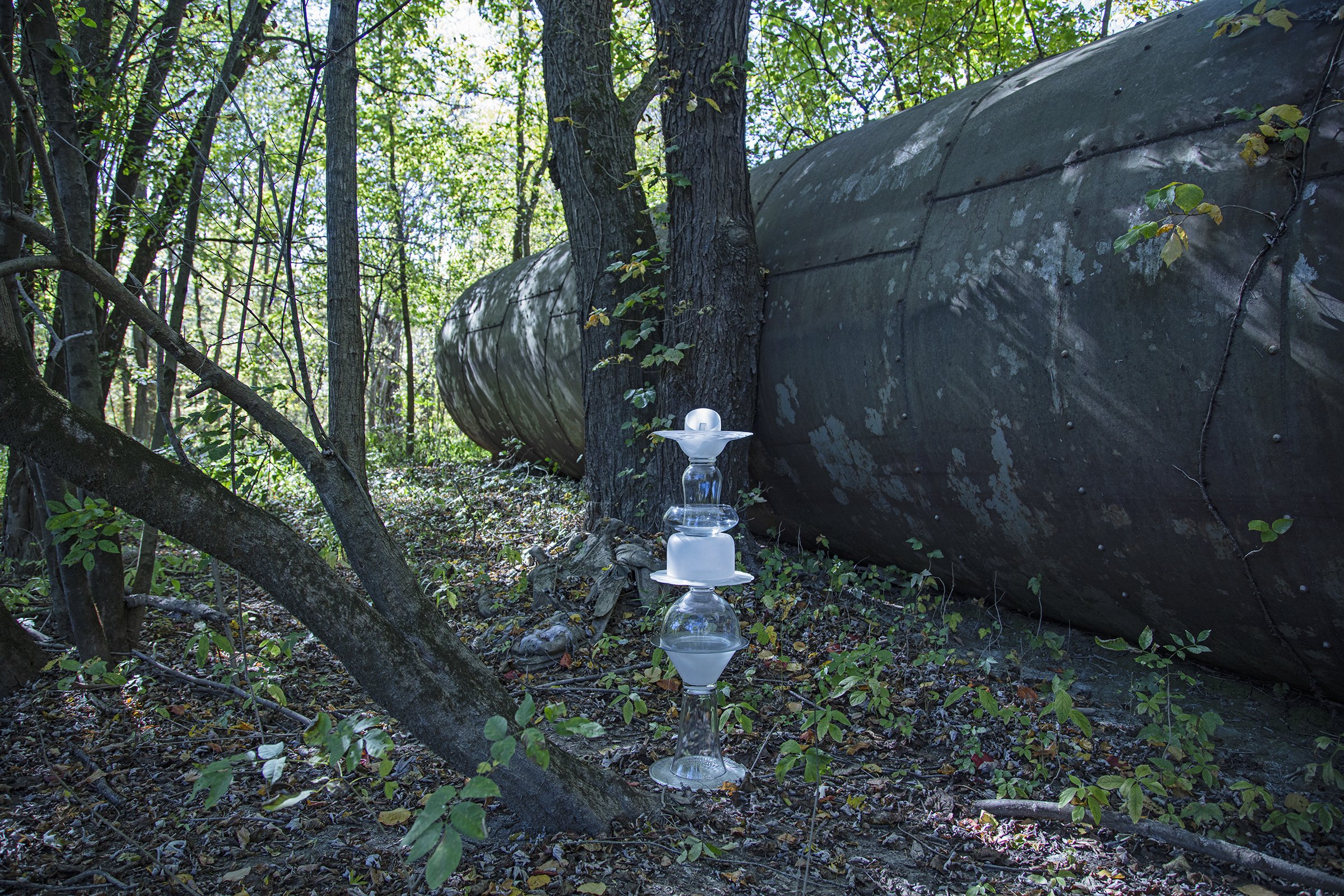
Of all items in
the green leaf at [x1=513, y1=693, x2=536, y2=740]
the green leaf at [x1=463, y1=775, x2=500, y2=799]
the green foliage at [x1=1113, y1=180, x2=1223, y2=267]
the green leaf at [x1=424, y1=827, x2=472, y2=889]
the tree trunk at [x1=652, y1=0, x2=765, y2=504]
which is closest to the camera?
the green leaf at [x1=424, y1=827, x2=472, y2=889]

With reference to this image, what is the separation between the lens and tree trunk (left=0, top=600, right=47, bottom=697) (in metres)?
3.48

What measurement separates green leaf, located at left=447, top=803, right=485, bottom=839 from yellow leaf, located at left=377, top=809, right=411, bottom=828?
→ 1076mm

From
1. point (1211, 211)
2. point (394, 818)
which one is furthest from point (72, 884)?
point (1211, 211)

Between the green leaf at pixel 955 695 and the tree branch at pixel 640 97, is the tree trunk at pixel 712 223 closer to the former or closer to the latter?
the tree branch at pixel 640 97

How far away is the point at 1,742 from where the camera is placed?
3.13 meters

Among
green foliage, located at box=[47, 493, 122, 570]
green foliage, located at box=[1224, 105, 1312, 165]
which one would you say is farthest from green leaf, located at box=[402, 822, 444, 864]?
green foliage, located at box=[1224, 105, 1312, 165]

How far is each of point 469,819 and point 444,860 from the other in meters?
0.08

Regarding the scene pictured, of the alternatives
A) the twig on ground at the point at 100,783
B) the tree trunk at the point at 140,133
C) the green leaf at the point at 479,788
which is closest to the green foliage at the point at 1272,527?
the green leaf at the point at 479,788

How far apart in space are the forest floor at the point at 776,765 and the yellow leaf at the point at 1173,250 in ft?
4.17

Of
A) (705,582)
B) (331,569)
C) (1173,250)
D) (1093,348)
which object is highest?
(1173,250)

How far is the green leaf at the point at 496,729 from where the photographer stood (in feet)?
5.37

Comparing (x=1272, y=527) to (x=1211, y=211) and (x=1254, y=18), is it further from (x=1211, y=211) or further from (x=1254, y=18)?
(x=1254, y=18)

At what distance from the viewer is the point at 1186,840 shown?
2330mm

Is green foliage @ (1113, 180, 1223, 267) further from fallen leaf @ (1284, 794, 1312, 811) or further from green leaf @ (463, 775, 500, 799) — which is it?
green leaf @ (463, 775, 500, 799)
